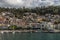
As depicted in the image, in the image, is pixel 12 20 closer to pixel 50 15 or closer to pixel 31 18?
pixel 31 18

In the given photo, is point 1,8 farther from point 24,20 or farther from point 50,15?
point 50,15

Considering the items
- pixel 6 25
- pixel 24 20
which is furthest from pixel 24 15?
pixel 6 25

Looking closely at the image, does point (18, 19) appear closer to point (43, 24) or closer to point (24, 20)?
point (24, 20)

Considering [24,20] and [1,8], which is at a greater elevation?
[1,8]

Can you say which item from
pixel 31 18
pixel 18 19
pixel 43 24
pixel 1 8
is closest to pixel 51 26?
pixel 43 24

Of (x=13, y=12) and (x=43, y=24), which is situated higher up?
(x=13, y=12)

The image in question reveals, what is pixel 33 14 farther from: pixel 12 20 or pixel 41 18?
pixel 12 20

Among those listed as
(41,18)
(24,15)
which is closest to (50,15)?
(41,18)

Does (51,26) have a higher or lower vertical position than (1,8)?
lower
